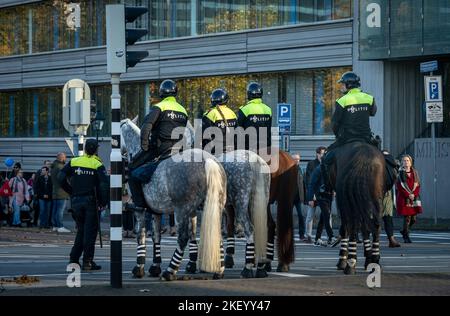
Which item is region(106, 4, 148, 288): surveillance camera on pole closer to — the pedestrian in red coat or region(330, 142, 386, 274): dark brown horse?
region(330, 142, 386, 274): dark brown horse

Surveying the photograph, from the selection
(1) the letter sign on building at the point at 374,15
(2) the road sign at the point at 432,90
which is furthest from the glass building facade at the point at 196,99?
(2) the road sign at the point at 432,90

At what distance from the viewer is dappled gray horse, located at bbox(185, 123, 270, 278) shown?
16.1 m

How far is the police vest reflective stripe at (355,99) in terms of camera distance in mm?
16766

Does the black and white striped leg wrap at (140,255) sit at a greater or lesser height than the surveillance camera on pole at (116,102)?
lesser

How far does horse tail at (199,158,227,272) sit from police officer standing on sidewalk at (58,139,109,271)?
4042 millimetres

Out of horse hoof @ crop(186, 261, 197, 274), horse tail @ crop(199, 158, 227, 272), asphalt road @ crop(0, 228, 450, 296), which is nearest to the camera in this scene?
asphalt road @ crop(0, 228, 450, 296)

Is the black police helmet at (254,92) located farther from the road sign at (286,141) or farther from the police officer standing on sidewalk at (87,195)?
the road sign at (286,141)

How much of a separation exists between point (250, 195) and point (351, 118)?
70.7 inches

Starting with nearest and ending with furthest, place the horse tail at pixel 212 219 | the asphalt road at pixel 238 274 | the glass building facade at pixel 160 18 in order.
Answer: the asphalt road at pixel 238 274 < the horse tail at pixel 212 219 < the glass building facade at pixel 160 18

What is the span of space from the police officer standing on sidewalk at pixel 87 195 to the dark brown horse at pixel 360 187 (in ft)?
14.4

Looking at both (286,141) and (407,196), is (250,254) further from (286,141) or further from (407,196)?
(286,141)

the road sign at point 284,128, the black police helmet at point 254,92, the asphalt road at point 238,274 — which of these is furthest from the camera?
the road sign at point 284,128

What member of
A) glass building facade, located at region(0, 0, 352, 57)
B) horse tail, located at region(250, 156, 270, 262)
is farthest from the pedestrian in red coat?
glass building facade, located at region(0, 0, 352, 57)

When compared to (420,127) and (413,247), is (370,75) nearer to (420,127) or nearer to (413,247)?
(420,127)
